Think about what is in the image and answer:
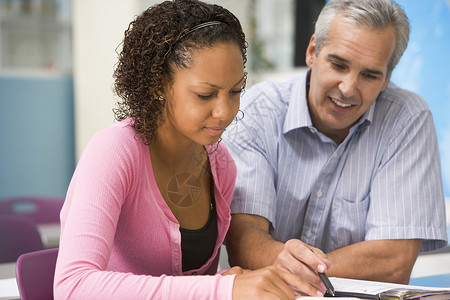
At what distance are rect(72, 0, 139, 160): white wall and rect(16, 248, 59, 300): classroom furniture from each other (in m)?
3.65

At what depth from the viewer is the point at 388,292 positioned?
113 cm

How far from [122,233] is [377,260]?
76 cm

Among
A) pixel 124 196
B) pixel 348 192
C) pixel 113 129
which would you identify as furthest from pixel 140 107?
pixel 348 192

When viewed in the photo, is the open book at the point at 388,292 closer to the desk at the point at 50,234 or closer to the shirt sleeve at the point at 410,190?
the shirt sleeve at the point at 410,190

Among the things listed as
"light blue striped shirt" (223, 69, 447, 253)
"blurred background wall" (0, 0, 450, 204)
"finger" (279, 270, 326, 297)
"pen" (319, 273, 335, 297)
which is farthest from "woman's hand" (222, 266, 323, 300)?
"blurred background wall" (0, 0, 450, 204)

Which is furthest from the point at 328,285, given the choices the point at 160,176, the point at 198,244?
the point at 160,176

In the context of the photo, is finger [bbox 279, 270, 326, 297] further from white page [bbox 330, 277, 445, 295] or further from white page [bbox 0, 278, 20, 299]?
white page [bbox 0, 278, 20, 299]

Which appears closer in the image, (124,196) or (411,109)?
(124,196)

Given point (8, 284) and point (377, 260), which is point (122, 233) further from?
point (377, 260)

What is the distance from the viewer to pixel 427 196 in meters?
1.69

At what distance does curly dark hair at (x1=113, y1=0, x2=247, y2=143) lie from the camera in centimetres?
124

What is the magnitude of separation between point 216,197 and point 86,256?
1.58 feet

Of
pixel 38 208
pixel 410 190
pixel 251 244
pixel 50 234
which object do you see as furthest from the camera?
pixel 38 208

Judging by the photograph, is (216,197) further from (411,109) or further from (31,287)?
(411,109)
